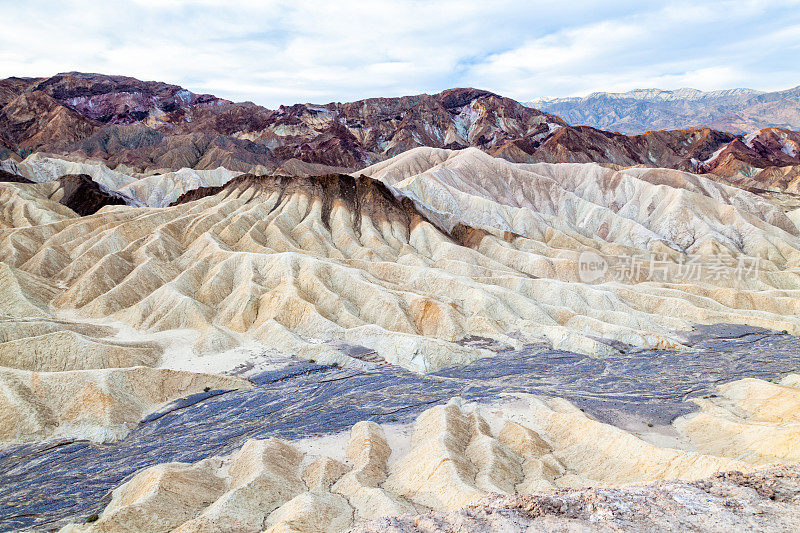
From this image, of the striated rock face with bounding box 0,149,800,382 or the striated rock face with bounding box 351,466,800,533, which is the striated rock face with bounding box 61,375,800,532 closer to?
the striated rock face with bounding box 351,466,800,533

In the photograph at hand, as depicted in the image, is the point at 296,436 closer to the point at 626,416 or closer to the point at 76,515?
the point at 76,515

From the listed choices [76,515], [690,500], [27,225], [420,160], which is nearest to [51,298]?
[27,225]
